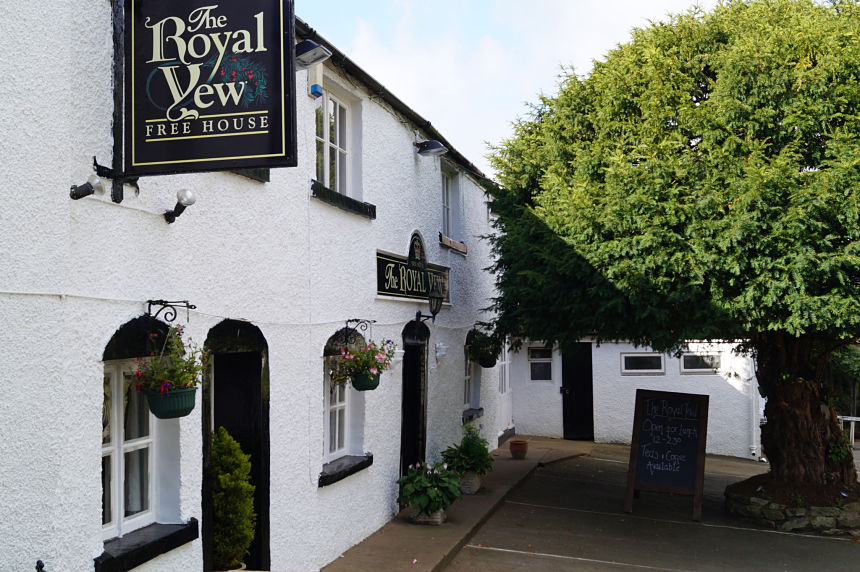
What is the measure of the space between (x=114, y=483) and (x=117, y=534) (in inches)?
12.1

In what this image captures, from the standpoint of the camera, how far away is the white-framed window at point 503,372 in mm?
16252

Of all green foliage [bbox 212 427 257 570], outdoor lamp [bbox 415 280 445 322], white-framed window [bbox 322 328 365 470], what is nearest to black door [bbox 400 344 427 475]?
outdoor lamp [bbox 415 280 445 322]

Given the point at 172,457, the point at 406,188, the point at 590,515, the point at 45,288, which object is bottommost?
the point at 590,515

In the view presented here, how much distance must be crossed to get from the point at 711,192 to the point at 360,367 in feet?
Answer: 13.9

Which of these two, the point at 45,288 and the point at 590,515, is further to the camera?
the point at 590,515

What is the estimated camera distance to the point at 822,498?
31.4 feet

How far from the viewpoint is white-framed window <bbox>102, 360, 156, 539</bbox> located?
14.8ft

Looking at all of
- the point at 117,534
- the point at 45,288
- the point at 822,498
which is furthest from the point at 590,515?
the point at 45,288

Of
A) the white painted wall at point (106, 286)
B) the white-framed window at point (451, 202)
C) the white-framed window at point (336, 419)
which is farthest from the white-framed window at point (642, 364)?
the white-framed window at point (336, 419)

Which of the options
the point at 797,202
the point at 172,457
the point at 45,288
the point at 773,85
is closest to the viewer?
the point at 45,288

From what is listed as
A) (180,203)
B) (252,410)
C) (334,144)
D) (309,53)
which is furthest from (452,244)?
(180,203)

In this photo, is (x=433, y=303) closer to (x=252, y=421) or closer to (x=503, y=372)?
(x=252, y=421)

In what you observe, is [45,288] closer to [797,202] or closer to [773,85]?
[797,202]

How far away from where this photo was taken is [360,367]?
24.4 feet
